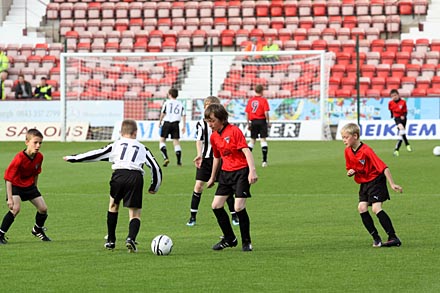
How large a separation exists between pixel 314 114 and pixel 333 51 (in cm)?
487

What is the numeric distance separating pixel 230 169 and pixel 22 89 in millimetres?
24855

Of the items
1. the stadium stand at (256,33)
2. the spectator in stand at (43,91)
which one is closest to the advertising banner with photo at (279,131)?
the stadium stand at (256,33)

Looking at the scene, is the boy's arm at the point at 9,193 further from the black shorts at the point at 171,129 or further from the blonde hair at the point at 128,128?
the black shorts at the point at 171,129

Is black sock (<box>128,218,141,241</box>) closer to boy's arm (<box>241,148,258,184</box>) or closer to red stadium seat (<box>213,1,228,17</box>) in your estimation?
boy's arm (<box>241,148,258,184</box>)

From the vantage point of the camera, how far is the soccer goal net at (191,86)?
33.9m

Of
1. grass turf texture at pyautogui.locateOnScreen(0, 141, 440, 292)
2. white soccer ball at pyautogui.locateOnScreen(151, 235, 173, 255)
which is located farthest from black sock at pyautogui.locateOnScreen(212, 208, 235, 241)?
white soccer ball at pyautogui.locateOnScreen(151, 235, 173, 255)

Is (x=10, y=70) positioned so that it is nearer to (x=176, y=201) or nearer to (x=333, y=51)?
(x=333, y=51)

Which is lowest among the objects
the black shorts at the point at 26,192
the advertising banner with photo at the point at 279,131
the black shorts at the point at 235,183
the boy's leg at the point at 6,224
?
the boy's leg at the point at 6,224

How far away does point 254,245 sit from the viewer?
1168 cm

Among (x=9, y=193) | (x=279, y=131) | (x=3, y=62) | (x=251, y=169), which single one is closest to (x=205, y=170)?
(x=251, y=169)

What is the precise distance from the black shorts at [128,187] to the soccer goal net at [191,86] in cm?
2253

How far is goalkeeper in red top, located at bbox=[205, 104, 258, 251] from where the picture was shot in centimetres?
1109

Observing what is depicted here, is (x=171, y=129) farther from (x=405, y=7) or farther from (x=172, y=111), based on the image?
(x=405, y=7)

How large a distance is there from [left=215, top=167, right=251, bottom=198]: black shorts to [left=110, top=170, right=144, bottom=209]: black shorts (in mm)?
974
